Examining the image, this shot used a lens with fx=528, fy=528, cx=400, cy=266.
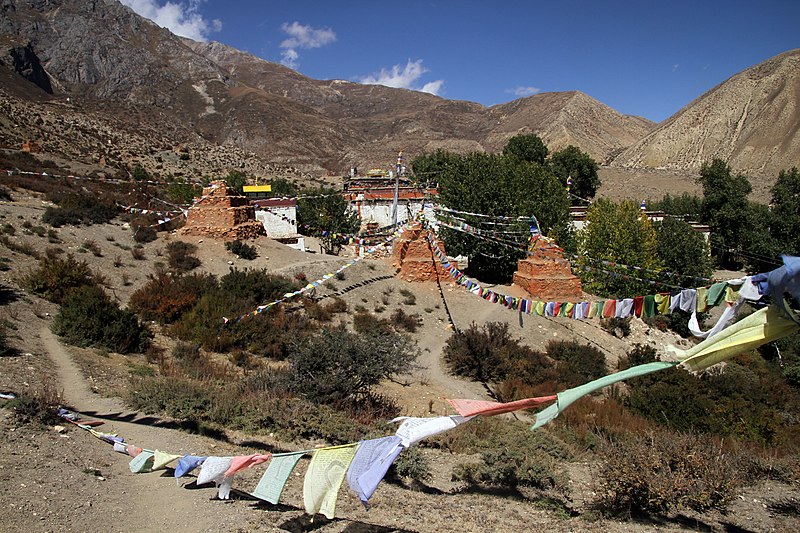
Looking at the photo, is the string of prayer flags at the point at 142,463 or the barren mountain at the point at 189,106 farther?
the barren mountain at the point at 189,106

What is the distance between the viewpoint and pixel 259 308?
51.6 feet

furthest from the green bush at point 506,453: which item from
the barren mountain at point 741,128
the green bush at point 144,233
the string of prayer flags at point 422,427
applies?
the barren mountain at point 741,128

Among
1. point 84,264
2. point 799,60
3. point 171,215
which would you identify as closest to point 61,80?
point 171,215

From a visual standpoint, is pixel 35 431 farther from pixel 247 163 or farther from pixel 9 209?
pixel 247 163

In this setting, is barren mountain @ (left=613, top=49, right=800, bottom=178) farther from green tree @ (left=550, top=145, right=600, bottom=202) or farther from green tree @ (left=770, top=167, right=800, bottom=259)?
green tree @ (left=770, top=167, right=800, bottom=259)

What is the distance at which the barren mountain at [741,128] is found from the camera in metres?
82.4

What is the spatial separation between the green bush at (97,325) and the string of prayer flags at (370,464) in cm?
916

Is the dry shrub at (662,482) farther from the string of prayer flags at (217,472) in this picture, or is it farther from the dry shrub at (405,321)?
the dry shrub at (405,321)

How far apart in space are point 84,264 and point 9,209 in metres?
8.17

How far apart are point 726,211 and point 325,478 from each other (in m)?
49.0

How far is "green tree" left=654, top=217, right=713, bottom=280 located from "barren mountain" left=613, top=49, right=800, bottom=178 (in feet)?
200

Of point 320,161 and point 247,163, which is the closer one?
point 247,163

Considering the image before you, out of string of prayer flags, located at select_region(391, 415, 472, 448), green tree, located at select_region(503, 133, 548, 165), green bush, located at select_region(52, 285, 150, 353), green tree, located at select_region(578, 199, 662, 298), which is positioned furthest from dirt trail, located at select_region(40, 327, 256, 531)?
green tree, located at select_region(503, 133, 548, 165)

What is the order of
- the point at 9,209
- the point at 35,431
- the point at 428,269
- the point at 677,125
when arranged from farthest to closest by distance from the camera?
the point at 677,125 < the point at 428,269 < the point at 9,209 < the point at 35,431
